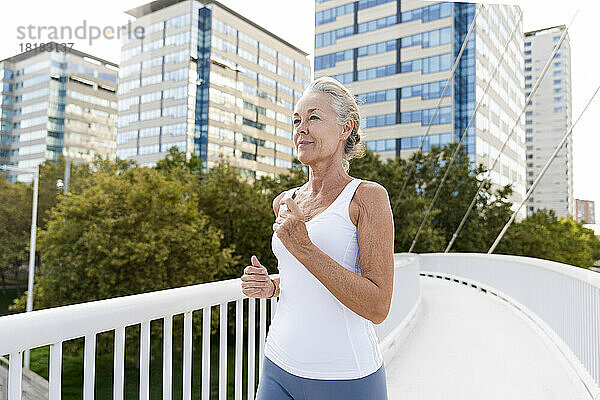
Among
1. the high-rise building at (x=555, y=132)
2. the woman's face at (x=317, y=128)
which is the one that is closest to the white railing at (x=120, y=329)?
the woman's face at (x=317, y=128)


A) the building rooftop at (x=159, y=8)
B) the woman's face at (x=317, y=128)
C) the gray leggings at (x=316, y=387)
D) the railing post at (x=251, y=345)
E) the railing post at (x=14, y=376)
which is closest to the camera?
the railing post at (x=14, y=376)

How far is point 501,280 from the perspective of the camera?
10133mm

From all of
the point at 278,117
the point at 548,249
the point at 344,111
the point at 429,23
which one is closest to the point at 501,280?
the point at 344,111

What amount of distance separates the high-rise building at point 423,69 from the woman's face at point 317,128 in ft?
156

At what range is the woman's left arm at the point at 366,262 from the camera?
1239mm

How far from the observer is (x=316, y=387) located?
4.35 feet

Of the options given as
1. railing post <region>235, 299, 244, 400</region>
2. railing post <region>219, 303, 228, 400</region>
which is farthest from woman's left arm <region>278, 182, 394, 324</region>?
railing post <region>235, 299, 244, 400</region>

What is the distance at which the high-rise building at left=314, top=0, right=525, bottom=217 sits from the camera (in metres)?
48.5

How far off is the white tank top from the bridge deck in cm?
309

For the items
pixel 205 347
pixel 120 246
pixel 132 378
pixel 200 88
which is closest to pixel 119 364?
pixel 205 347

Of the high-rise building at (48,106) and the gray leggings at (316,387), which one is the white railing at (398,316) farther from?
the high-rise building at (48,106)

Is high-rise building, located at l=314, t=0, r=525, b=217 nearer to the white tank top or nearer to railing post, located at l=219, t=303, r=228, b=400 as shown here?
railing post, located at l=219, t=303, r=228, b=400

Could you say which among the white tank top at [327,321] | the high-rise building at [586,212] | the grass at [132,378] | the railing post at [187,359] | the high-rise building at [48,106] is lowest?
the grass at [132,378]

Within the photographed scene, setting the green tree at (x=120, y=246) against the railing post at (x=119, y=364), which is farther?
the green tree at (x=120, y=246)
